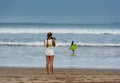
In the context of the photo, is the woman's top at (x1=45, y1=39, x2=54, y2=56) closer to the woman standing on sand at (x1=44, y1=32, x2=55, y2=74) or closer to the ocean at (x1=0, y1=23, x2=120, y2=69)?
the woman standing on sand at (x1=44, y1=32, x2=55, y2=74)

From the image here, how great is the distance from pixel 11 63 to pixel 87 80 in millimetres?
8437

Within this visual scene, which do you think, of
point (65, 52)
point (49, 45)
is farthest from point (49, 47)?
point (65, 52)

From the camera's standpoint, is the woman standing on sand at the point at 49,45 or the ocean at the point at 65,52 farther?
the ocean at the point at 65,52

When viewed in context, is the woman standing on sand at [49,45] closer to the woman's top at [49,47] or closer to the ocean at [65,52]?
the woman's top at [49,47]

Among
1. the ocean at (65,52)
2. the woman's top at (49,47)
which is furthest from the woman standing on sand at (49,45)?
the ocean at (65,52)

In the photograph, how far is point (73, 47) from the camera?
2505 cm

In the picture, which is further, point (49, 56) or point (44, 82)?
point (49, 56)

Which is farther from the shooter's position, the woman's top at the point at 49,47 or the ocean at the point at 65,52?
the ocean at the point at 65,52

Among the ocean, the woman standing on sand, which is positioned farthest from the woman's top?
the ocean

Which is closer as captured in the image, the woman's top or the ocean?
the woman's top

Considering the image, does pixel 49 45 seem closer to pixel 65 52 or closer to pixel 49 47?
pixel 49 47

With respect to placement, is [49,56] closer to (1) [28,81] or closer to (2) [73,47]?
(1) [28,81]

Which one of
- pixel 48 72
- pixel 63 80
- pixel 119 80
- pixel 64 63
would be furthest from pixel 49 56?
pixel 64 63

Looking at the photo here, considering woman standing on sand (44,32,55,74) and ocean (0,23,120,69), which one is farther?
ocean (0,23,120,69)
